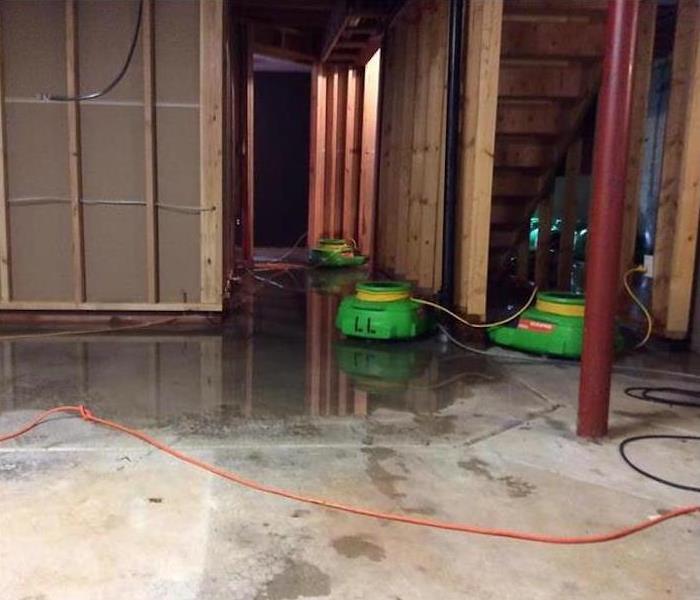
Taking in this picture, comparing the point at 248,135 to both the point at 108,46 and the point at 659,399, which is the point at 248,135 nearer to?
the point at 108,46

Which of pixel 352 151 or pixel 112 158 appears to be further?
pixel 352 151

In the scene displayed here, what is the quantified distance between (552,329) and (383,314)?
916 mm

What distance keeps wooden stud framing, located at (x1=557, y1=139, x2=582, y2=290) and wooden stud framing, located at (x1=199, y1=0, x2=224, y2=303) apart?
108 inches

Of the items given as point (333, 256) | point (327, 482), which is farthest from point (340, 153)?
point (327, 482)

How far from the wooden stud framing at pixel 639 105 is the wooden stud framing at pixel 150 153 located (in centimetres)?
281

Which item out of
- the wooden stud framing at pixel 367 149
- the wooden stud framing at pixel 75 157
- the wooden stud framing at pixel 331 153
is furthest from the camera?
the wooden stud framing at pixel 331 153

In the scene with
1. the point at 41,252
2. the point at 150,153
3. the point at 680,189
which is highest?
the point at 150,153

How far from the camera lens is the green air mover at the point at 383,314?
4012mm

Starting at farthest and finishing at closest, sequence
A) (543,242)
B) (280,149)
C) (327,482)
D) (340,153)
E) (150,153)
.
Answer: (280,149) → (340,153) → (543,242) → (150,153) → (327,482)

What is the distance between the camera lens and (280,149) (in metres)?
9.90

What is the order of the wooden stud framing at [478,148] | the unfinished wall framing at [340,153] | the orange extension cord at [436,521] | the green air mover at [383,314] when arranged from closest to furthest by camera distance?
the orange extension cord at [436,521], the wooden stud framing at [478,148], the green air mover at [383,314], the unfinished wall framing at [340,153]

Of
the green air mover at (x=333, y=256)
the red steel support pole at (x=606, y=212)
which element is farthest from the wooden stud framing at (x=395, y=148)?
the red steel support pole at (x=606, y=212)

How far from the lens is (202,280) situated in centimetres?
453

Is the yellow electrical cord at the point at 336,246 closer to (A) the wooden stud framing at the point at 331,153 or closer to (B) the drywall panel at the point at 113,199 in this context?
(A) the wooden stud framing at the point at 331,153
